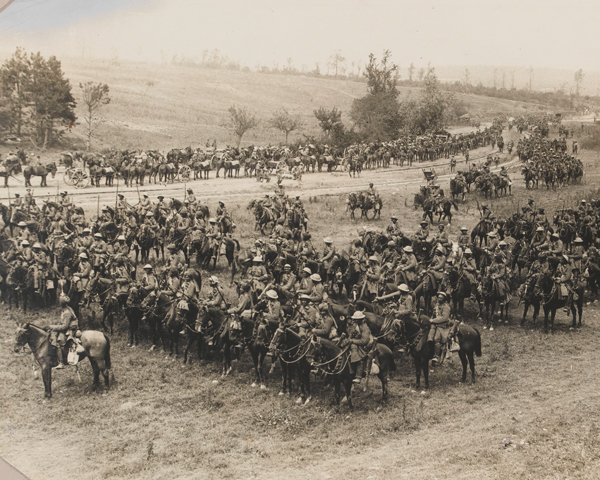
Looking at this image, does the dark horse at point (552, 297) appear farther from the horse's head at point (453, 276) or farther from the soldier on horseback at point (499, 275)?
the horse's head at point (453, 276)

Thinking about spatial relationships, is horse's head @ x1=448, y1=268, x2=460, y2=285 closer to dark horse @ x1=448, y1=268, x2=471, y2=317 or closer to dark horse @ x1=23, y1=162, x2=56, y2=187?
dark horse @ x1=448, y1=268, x2=471, y2=317

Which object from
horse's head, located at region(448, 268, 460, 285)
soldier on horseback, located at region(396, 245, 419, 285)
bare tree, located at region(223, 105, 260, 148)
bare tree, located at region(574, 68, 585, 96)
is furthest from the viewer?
bare tree, located at region(223, 105, 260, 148)

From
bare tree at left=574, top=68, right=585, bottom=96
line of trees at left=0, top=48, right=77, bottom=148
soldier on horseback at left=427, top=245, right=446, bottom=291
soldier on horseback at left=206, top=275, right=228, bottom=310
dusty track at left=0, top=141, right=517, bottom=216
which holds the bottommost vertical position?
soldier on horseback at left=206, top=275, right=228, bottom=310

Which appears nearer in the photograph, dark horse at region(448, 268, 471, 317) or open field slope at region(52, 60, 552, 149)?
dark horse at region(448, 268, 471, 317)

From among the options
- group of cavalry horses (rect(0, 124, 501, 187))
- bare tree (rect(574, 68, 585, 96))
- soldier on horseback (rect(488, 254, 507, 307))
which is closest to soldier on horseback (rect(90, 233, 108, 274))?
soldier on horseback (rect(488, 254, 507, 307))

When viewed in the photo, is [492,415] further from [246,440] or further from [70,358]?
[70,358]

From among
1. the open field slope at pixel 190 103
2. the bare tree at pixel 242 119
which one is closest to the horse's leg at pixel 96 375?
the open field slope at pixel 190 103

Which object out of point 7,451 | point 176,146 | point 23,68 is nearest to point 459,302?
point 7,451

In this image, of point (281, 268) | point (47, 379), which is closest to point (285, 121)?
point (281, 268)
